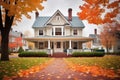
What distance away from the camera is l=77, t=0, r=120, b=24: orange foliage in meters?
15.6

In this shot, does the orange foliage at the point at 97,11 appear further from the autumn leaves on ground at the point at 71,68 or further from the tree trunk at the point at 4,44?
the tree trunk at the point at 4,44

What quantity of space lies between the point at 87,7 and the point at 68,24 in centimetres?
Result: 2395

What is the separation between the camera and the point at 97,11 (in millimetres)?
16625

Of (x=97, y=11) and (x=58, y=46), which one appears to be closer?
(x=97, y=11)

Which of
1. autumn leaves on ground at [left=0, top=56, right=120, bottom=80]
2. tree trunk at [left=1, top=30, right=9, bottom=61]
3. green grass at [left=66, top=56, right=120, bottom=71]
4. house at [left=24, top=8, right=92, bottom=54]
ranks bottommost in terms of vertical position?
autumn leaves on ground at [left=0, top=56, right=120, bottom=80]

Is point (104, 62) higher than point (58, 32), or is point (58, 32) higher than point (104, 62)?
point (58, 32)

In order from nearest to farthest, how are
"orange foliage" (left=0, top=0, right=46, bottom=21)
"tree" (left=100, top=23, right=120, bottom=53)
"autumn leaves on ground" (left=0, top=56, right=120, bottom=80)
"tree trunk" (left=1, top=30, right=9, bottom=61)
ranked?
1. "autumn leaves on ground" (left=0, top=56, right=120, bottom=80)
2. "orange foliage" (left=0, top=0, right=46, bottom=21)
3. "tree trunk" (left=1, top=30, right=9, bottom=61)
4. "tree" (left=100, top=23, right=120, bottom=53)

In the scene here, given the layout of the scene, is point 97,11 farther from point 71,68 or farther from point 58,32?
point 58,32

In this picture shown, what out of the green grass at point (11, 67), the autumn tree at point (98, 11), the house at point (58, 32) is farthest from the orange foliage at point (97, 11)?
the house at point (58, 32)

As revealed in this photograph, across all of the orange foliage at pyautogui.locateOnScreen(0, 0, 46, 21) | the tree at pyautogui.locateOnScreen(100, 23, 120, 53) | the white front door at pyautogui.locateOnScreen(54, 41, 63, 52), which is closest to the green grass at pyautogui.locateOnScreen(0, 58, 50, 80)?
the orange foliage at pyautogui.locateOnScreen(0, 0, 46, 21)

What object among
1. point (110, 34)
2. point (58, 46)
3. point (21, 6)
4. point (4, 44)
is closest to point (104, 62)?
point (21, 6)

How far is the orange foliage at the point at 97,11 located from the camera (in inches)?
614

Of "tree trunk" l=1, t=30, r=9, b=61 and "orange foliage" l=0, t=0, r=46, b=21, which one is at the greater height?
"orange foliage" l=0, t=0, r=46, b=21

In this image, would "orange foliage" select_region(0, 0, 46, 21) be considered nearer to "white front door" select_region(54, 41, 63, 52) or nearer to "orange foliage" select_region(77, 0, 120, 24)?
"orange foliage" select_region(77, 0, 120, 24)
